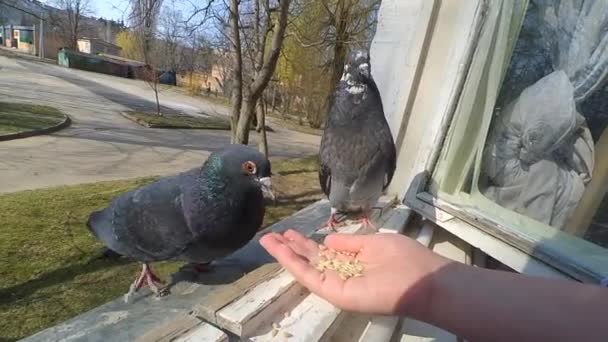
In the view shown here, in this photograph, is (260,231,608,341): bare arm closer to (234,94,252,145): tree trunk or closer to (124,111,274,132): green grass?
(234,94,252,145): tree trunk

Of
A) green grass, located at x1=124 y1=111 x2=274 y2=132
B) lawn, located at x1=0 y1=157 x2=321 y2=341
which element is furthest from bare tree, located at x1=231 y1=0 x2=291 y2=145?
green grass, located at x1=124 y1=111 x2=274 y2=132

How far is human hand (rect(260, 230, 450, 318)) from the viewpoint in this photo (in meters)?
1.20

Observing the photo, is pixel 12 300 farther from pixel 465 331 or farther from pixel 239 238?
pixel 465 331

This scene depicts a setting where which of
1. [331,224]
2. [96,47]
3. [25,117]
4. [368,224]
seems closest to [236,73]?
[331,224]

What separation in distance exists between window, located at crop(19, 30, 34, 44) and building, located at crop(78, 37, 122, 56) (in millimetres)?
5876

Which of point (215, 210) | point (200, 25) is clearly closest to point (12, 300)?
point (215, 210)

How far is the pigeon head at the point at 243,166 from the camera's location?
68.1 inches

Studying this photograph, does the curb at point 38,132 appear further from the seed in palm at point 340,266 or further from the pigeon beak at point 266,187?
the seed in palm at point 340,266

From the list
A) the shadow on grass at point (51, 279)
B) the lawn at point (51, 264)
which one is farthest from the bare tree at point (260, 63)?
the shadow on grass at point (51, 279)

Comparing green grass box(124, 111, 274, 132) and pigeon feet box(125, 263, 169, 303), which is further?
green grass box(124, 111, 274, 132)

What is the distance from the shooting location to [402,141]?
3.27 m

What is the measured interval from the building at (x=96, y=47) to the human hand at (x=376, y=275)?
64.1 metres

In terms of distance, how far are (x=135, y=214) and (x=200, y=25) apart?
5441 millimetres

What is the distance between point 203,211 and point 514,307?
121cm
